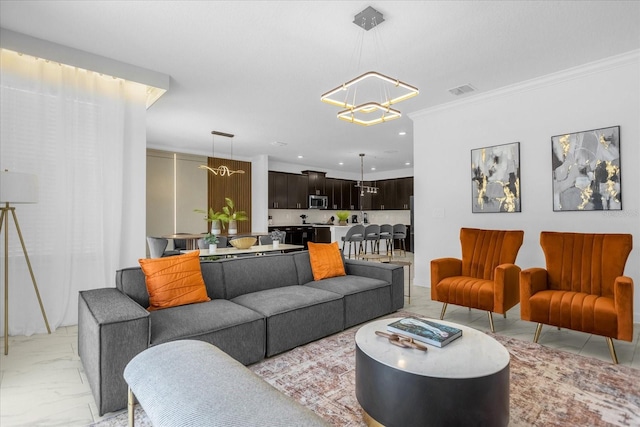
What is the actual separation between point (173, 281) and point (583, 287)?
3497mm

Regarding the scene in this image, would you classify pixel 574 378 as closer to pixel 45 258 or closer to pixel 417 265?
pixel 417 265

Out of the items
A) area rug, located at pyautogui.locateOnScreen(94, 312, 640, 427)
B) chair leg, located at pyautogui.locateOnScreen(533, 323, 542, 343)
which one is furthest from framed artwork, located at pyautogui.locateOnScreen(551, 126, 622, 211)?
area rug, located at pyautogui.locateOnScreen(94, 312, 640, 427)

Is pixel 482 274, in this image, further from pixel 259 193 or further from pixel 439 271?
pixel 259 193

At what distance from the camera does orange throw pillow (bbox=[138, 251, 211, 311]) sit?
2469 millimetres

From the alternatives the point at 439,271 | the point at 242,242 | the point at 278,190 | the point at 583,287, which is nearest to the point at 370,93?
the point at 439,271

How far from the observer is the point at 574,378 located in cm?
220

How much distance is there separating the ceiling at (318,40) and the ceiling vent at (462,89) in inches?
3.0

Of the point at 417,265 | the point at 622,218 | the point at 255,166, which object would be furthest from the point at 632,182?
the point at 255,166

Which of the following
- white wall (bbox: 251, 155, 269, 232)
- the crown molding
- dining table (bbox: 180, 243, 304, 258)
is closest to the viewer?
the crown molding

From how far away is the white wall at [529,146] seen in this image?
3311 mm

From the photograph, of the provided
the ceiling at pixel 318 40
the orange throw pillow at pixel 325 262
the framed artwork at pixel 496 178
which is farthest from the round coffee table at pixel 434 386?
the framed artwork at pixel 496 178

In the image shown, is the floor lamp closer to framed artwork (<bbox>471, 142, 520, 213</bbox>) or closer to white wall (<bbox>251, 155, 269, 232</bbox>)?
framed artwork (<bbox>471, 142, 520, 213</bbox>)

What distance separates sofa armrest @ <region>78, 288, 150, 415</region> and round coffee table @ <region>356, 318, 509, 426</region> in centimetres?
129

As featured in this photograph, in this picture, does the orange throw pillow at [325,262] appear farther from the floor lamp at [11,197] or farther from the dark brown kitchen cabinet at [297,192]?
the dark brown kitchen cabinet at [297,192]
